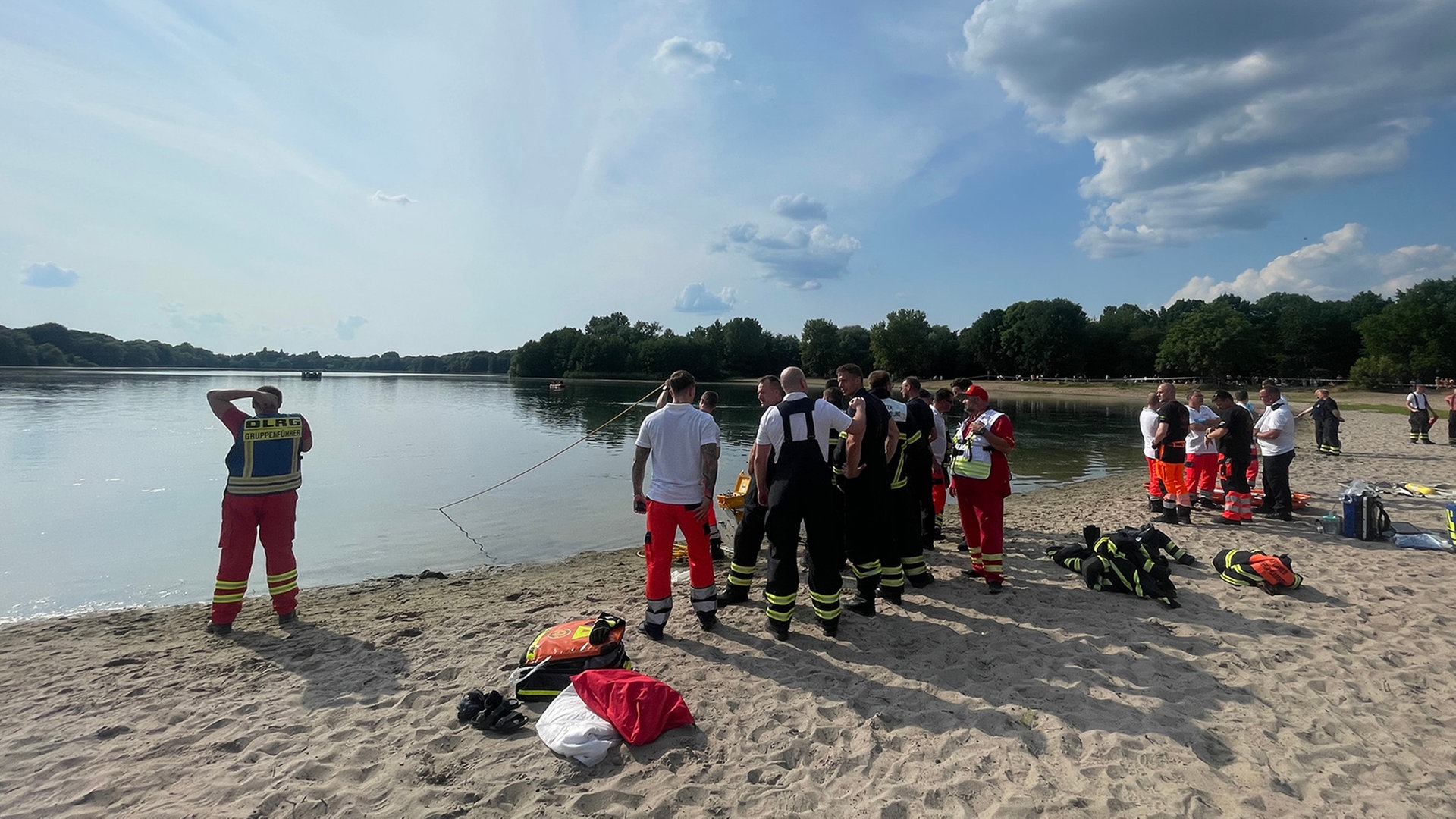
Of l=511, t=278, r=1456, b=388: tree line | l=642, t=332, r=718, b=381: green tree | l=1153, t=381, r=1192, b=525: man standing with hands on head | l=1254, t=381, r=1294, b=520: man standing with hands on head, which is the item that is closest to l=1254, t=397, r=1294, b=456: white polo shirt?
l=1254, t=381, r=1294, b=520: man standing with hands on head

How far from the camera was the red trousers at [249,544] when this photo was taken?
572 cm

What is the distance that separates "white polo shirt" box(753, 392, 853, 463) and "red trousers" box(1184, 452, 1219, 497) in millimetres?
7335

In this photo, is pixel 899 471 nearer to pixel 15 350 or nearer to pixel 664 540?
pixel 664 540

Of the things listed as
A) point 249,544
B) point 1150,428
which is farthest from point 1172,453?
point 249,544

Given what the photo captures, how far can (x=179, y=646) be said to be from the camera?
18.3ft

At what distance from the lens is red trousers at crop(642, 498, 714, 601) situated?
5.35 meters

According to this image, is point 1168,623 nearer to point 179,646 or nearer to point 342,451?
point 179,646

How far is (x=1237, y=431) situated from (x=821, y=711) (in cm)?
864

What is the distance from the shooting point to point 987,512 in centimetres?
635

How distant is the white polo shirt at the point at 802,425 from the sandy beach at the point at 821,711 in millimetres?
1619

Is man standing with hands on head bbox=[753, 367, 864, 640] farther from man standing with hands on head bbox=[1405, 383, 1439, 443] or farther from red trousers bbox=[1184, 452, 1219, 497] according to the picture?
man standing with hands on head bbox=[1405, 383, 1439, 443]

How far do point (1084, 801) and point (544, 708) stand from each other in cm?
315

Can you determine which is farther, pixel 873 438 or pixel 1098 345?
pixel 1098 345

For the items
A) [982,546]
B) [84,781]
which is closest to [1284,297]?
[982,546]
